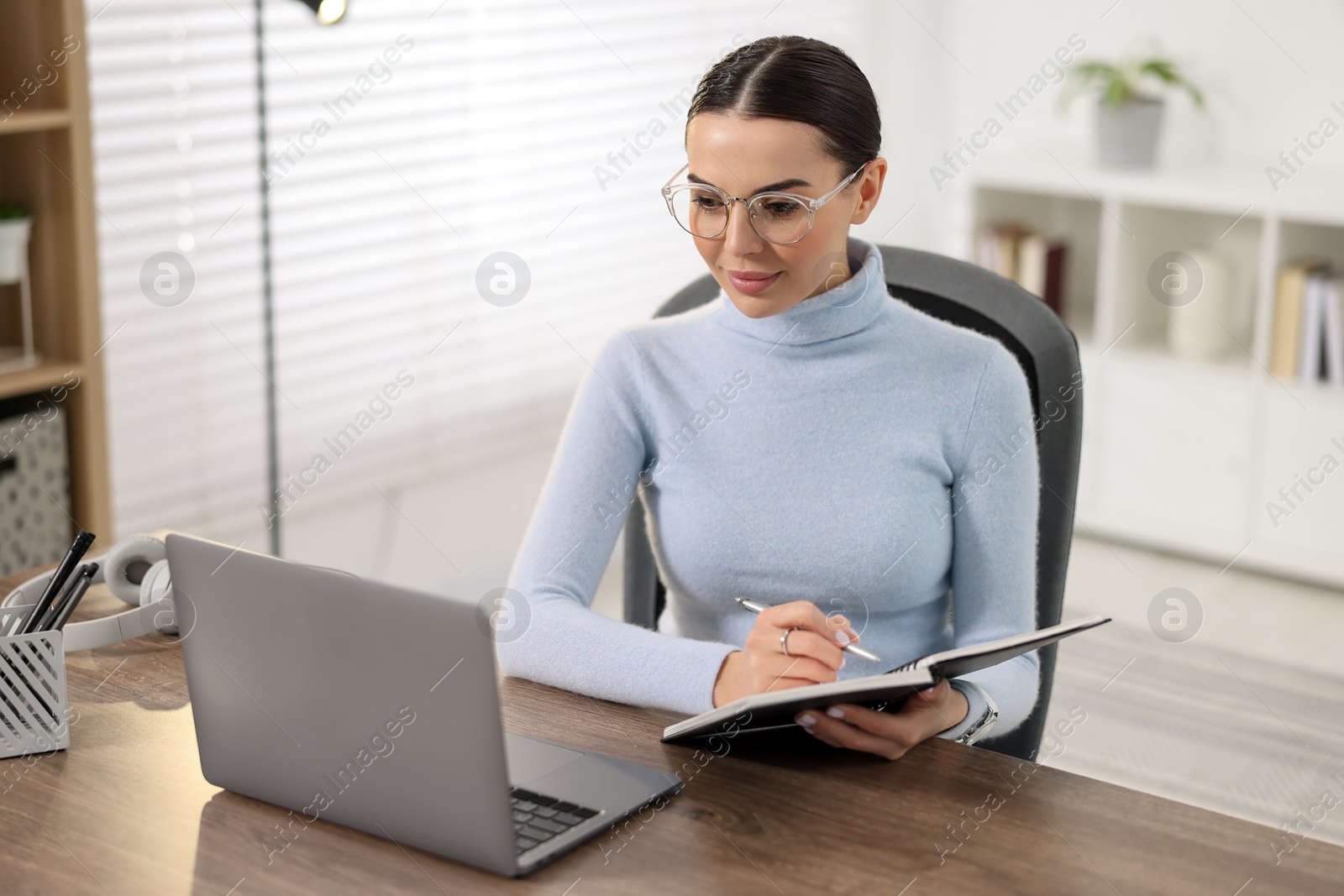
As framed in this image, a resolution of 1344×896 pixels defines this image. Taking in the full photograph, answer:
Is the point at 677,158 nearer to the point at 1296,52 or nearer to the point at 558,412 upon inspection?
the point at 558,412

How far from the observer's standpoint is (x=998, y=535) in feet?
4.65

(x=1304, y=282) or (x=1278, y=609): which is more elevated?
(x=1304, y=282)

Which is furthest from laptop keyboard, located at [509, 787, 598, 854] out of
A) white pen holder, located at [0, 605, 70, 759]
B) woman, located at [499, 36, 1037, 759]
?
white pen holder, located at [0, 605, 70, 759]

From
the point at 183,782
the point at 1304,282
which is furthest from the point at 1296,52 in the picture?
the point at 183,782

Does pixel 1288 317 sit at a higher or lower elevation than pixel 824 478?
lower

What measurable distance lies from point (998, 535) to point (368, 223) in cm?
190

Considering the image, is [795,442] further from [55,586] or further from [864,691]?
[55,586]

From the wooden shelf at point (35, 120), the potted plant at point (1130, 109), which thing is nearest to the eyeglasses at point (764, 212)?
the wooden shelf at point (35, 120)

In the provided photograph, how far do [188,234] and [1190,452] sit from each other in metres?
2.37

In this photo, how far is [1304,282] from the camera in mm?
3385

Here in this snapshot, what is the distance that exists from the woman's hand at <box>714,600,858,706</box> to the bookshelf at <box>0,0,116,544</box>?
1503 millimetres

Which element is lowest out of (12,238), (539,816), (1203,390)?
(1203,390)

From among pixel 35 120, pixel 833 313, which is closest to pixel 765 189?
pixel 833 313

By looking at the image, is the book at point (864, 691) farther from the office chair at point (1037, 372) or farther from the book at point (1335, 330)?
the book at point (1335, 330)
